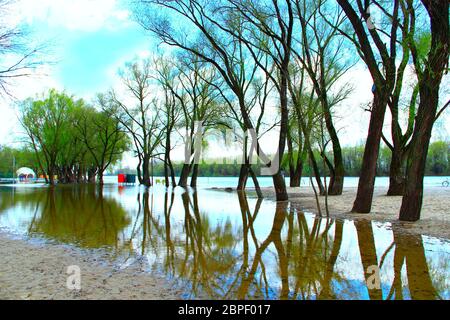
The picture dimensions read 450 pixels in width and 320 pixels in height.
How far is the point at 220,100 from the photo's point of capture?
101 feet

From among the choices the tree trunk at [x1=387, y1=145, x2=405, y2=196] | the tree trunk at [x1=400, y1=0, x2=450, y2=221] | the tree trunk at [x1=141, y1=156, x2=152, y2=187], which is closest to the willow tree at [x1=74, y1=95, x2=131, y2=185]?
the tree trunk at [x1=141, y1=156, x2=152, y2=187]

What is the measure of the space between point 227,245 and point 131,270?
8.25 ft

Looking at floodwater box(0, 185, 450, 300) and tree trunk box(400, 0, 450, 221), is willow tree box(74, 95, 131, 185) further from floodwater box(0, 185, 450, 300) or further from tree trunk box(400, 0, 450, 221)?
tree trunk box(400, 0, 450, 221)

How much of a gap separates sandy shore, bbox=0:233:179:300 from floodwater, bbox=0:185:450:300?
1.04ft

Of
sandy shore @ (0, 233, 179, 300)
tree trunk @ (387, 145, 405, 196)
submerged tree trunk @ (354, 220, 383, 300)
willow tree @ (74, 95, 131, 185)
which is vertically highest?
willow tree @ (74, 95, 131, 185)

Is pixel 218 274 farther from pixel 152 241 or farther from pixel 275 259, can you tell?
pixel 152 241

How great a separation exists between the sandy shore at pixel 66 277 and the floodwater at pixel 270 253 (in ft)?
1.04

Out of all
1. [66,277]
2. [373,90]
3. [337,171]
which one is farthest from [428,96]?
[337,171]

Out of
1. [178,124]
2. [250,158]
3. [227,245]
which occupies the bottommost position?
[227,245]

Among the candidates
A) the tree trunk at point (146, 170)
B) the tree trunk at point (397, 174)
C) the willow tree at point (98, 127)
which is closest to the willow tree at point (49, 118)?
the willow tree at point (98, 127)

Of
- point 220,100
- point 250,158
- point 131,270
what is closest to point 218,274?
point 131,270

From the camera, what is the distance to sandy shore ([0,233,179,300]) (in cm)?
418

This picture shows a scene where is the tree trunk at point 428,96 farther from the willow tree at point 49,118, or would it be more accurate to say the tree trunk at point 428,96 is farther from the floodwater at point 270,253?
the willow tree at point 49,118
